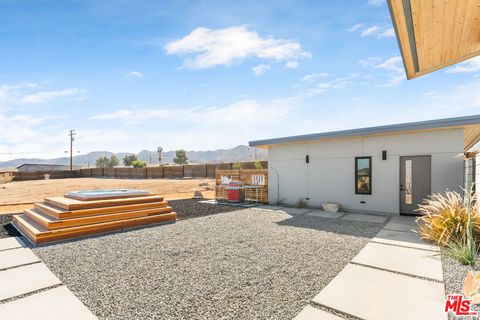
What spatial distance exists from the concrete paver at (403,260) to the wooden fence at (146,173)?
20.2 meters

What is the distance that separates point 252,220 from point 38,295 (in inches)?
252

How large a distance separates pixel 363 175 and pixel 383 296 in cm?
760

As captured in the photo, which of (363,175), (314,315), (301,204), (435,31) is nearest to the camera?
(314,315)

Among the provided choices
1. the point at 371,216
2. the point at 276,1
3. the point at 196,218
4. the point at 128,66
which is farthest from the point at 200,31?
the point at 371,216

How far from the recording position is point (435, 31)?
4.54 m

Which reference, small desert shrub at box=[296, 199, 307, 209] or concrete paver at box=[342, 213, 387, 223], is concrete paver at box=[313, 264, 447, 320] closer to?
concrete paver at box=[342, 213, 387, 223]

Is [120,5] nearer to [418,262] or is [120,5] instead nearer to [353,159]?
[353,159]

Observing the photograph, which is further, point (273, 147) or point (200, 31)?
point (273, 147)

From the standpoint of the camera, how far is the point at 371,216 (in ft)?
31.2

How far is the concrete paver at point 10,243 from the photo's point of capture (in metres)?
6.02

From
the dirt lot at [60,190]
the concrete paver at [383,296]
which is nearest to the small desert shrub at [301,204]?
the dirt lot at [60,190]

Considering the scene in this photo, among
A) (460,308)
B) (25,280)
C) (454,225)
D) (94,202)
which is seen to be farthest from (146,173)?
(460,308)

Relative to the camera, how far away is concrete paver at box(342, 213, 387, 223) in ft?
28.7

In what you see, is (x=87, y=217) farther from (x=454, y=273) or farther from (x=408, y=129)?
(x=408, y=129)
